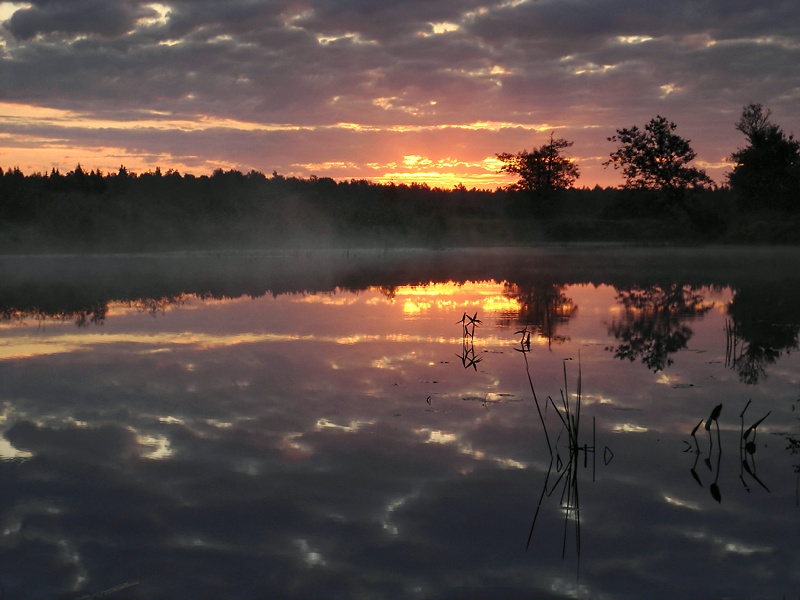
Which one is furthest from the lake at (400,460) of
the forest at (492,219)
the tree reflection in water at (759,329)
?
the forest at (492,219)

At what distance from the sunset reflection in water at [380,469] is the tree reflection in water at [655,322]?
17 cm

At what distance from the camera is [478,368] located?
538 inches

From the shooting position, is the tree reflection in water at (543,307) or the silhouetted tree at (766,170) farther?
the silhouetted tree at (766,170)

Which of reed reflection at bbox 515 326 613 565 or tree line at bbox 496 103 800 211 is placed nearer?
reed reflection at bbox 515 326 613 565

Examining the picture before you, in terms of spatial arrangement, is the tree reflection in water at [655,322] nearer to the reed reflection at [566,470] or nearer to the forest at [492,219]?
the reed reflection at [566,470]

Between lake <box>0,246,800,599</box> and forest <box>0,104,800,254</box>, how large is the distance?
47.9 metres

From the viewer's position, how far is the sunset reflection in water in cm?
601

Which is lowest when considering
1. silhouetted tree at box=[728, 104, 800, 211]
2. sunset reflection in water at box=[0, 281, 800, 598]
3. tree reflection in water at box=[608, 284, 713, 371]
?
sunset reflection in water at box=[0, 281, 800, 598]

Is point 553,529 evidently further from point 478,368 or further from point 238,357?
point 238,357

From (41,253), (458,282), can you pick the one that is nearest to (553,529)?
(458,282)

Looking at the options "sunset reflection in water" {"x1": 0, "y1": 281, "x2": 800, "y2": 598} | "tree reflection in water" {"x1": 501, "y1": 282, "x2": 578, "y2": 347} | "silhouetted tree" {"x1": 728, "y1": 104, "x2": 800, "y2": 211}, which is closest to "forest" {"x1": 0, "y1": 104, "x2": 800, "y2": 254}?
"silhouetted tree" {"x1": 728, "y1": 104, "x2": 800, "y2": 211}

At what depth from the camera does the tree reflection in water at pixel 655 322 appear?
15.2m

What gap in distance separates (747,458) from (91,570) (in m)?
6.51

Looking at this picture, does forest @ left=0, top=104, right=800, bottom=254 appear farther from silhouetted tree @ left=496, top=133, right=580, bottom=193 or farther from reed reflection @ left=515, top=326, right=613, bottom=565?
reed reflection @ left=515, top=326, right=613, bottom=565
